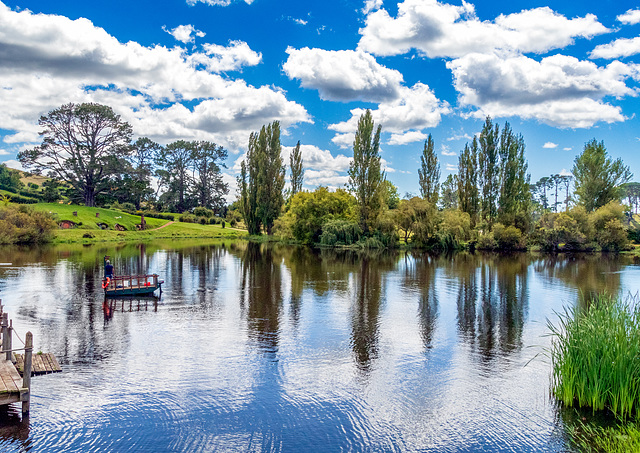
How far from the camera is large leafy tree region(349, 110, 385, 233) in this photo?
64000 mm

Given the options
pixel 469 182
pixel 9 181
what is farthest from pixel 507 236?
pixel 9 181

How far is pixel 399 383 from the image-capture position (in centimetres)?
1305

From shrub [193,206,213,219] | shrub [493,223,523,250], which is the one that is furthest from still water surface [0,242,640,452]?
shrub [193,206,213,219]

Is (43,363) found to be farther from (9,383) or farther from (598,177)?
(598,177)

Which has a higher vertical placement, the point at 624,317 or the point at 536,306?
the point at 624,317

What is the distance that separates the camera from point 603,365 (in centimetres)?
1038

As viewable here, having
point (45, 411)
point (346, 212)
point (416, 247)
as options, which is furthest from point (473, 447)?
point (346, 212)

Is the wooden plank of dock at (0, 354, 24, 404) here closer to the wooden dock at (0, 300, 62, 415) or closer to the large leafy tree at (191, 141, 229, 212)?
the wooden dock at (0, 300, 62, 415)

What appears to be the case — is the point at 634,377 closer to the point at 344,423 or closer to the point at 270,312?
the point at 344,423

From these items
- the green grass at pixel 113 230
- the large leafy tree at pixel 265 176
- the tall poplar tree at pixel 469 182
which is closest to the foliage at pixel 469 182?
the tall poplar tree at pixel 469 182

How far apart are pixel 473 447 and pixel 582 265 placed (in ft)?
144

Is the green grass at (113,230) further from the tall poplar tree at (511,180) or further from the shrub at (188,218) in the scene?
the tall poplar tree at (511,180)

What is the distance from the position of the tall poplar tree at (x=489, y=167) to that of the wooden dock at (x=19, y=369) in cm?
6443

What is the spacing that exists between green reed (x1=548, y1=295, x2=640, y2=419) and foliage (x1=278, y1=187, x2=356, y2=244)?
5845 centimetres
